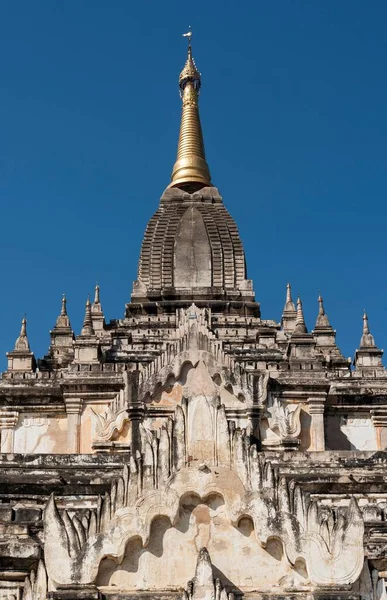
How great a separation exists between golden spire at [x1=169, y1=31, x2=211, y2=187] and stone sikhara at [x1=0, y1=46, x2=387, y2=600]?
17259 mm

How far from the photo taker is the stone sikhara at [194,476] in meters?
11.0

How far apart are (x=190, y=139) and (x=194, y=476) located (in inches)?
1819

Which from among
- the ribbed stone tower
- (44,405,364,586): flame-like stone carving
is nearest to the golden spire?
the ribbed stone tower

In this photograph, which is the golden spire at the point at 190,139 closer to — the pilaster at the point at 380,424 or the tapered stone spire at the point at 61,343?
the tapered stone spire at the point at 61,343

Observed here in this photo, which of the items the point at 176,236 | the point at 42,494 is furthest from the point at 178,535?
the point at 176,236

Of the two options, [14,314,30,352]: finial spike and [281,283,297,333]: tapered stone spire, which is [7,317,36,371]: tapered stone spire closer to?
[14,314,30,352]: finial spike

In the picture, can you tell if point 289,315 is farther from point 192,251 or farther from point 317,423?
point 317,423

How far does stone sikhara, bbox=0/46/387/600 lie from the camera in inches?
435

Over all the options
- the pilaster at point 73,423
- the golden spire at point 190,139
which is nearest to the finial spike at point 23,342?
the pilaster at point 73,423

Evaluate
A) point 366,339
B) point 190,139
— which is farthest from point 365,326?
point 190,139

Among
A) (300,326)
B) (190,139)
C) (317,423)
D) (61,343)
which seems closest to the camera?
(317,423)

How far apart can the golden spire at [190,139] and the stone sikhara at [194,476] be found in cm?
1726

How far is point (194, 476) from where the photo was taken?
37.6 feet

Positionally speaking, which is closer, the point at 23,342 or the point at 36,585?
the point at 36,585
